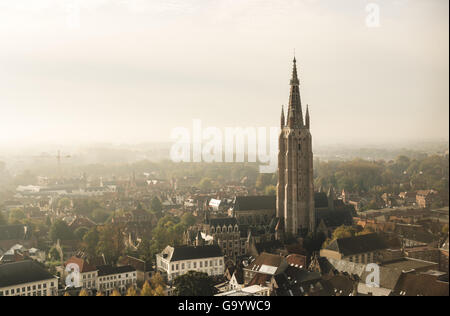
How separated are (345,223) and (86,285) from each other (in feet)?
50.9

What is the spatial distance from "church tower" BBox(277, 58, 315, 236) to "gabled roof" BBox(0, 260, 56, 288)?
13.7 metres

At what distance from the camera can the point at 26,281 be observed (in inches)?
648

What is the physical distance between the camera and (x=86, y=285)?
18.0m

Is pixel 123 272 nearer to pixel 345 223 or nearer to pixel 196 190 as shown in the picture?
pixel 345 223

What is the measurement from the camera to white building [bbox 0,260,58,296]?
1606 centimetres

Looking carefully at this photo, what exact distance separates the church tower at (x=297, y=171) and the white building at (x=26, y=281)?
13.6 metres

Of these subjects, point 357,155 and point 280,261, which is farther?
point 357,155

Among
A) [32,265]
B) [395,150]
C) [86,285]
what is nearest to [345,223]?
[395,150]

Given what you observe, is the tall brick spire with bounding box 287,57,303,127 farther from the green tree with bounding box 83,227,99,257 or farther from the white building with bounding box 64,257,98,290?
the white building with bounding box 64,257,98,290

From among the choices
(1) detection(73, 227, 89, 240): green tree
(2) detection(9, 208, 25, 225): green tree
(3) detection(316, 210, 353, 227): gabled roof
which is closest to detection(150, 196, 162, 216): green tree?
(2) detection(9, 208, 25, 225): green tree

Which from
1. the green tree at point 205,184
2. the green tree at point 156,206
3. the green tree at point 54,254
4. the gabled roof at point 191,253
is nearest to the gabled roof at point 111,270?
the gabled roof at point 191,253

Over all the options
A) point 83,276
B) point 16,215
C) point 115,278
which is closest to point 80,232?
point 16,215

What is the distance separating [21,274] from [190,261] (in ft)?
21.1

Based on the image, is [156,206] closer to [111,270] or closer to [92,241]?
[92,241]
